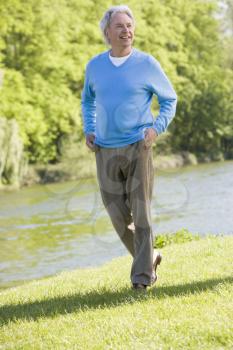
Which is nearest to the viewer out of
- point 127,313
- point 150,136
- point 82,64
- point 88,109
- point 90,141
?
point 127,313

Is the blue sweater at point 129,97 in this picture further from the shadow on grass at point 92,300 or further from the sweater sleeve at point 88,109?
the shadow on grass at point 92,300

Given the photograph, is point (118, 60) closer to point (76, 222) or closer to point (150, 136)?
point (150, 136)

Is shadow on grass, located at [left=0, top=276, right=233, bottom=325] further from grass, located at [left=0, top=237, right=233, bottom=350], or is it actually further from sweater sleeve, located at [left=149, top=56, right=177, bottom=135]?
sweater sleeve, located at [left=149, top=56, right=177, bottom=135]

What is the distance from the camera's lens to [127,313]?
5.90 meters

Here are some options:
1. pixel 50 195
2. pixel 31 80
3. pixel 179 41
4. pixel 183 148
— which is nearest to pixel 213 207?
pixel 50 195

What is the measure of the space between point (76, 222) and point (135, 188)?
51.1 ft

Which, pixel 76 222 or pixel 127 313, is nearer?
pixel 127 313

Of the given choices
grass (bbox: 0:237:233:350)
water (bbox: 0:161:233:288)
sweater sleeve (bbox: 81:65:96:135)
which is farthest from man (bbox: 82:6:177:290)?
water (bbox: 0:161:233:288)

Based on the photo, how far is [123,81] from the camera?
22.2ft

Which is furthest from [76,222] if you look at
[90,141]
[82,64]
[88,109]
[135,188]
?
[82,64]

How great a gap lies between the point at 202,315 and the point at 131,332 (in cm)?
50

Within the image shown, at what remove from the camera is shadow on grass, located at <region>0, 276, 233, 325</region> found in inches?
252

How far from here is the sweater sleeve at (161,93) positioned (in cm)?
677

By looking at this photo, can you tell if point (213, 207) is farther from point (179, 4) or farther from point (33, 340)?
point (179, 4)
